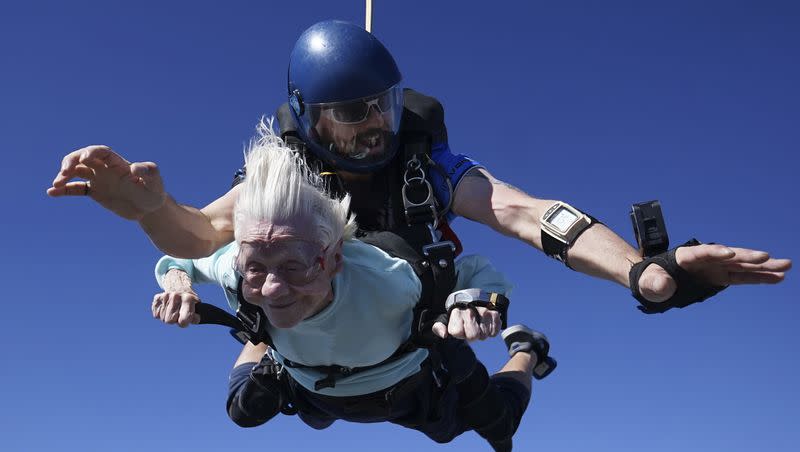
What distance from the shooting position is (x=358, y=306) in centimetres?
486

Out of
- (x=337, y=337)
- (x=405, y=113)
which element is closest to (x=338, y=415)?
(x=337, y=337)

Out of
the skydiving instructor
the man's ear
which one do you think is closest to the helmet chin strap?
the skydiving instructor

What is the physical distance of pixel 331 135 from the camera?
5.55 m

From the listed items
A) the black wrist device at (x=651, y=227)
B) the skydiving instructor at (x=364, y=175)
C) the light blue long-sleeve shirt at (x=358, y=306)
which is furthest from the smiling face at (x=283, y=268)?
the black wrist device at (x=651, y=227)

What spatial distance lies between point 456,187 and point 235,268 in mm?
1428

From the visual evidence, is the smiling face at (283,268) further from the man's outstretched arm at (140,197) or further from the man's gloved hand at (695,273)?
the man's gloved hand at (695,273)

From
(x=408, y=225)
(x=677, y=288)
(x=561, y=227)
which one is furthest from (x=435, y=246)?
(x=677, y=288)

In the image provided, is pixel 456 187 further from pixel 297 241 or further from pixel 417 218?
pixel 297 241

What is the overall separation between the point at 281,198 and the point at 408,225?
97cm

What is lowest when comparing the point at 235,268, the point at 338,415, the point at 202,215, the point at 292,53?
the point at 338,415

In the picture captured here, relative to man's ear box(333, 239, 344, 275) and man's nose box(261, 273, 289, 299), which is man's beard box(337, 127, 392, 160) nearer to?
man's ear box(333, 239, 344, 275)

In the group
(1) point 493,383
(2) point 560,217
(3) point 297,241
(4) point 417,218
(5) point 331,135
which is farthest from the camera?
(1) point 493,383

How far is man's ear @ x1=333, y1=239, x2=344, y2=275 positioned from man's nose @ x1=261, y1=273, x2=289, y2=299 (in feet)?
1.08

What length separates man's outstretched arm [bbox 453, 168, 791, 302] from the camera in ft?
12.1
